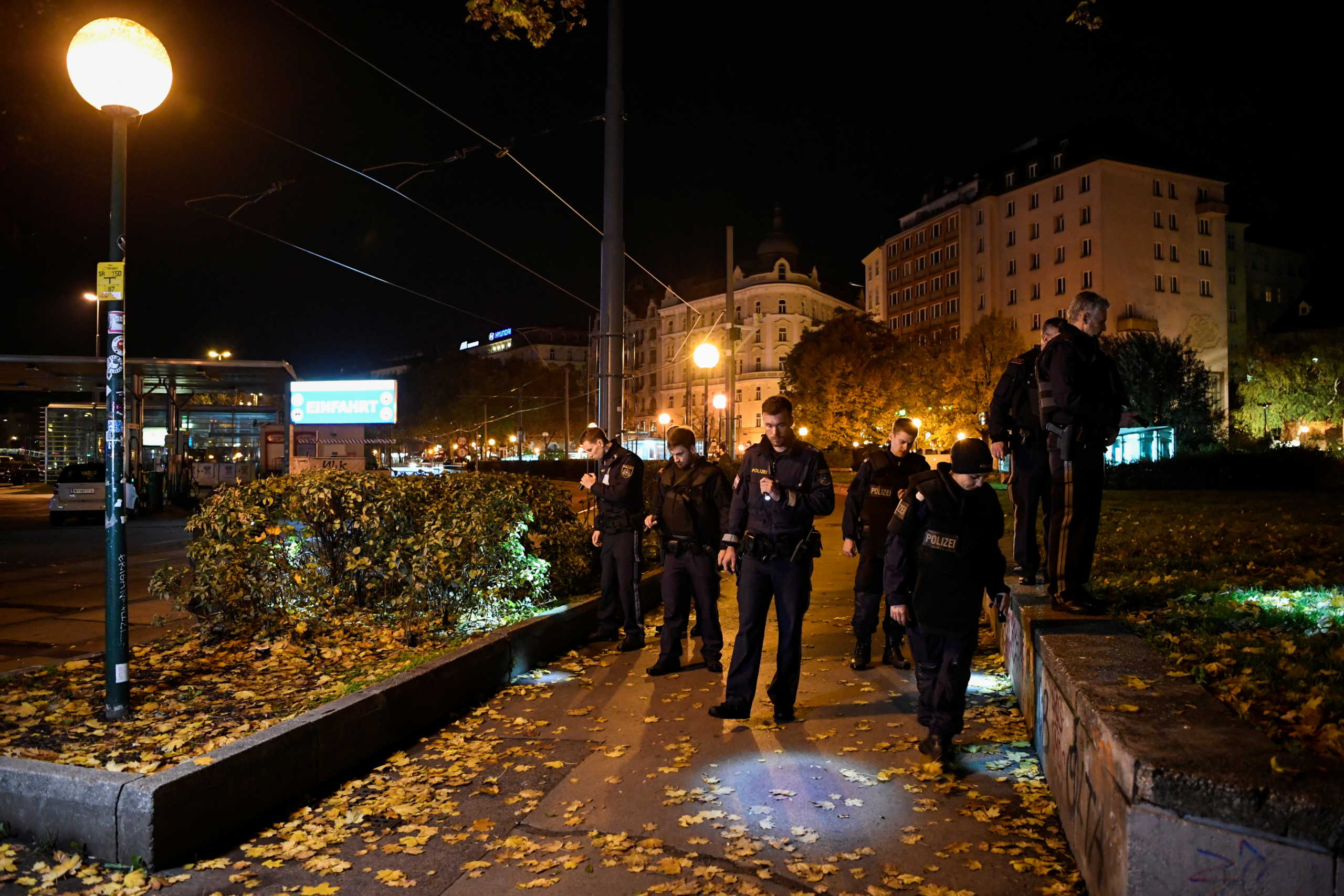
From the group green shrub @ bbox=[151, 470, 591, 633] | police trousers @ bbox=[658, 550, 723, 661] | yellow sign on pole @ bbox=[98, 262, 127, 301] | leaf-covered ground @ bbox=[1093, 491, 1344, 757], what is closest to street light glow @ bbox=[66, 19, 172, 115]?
yellow sign on pole @ bbox=[98, 262, 127, 301]

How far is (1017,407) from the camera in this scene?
255 inches

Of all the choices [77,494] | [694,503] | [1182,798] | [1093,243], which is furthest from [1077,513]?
[1093,243]

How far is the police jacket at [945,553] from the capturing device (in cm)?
523

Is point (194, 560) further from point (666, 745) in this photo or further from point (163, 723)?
point (666, 745)

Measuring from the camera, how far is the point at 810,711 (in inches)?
252

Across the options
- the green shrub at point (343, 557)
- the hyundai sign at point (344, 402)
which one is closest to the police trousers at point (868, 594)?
the green shrub at point (343, 557)

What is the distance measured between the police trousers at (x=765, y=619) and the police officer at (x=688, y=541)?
132 centimetres

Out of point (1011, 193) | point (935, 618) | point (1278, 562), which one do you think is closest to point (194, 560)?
point (935, 618)

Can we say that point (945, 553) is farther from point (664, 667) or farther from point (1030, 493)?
point (664, 667)

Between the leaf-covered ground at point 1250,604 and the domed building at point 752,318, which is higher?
the domed building at point 752,318

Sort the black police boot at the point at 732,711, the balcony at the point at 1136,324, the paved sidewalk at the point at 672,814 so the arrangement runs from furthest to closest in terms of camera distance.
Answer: the balcony at the point at 1136,324 → the black police boot at the point at 732,711 → the paved sidewalk at the point at 672,814

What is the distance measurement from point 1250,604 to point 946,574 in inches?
104

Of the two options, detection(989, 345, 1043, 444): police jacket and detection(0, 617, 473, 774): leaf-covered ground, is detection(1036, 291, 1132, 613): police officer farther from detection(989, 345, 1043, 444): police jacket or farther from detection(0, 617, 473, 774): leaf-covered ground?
detection(0, 617, 473, 774): leaf-covered ground

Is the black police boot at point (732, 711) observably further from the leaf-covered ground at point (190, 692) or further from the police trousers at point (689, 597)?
the leaf-covered ground at point (190, 692)
